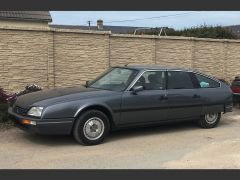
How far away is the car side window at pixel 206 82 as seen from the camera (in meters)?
9.89

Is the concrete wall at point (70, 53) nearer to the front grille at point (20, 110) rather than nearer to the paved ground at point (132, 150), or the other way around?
the paved ground at point (132, 150)

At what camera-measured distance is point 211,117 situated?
1012 cm

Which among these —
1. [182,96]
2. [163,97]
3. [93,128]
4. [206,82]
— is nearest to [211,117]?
[206,82]

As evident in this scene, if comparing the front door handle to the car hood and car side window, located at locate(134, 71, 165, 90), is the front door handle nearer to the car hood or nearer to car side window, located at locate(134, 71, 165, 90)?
car side window, located at locate(134, 71, 165, 90)

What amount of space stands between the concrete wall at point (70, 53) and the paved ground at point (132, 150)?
3.27m

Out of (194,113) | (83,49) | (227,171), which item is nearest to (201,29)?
(83,49)

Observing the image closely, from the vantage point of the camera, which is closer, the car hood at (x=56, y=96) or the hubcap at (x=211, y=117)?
the car hood at (x=56, y=96)

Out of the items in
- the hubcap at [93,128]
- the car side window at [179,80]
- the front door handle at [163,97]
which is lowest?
the hubcap at [93,128]

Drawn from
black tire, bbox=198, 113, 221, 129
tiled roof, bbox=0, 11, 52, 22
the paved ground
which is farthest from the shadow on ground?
tiled roof, bbox=0, 11, 52, 22

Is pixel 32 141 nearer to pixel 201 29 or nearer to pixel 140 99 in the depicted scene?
pixel 140 99

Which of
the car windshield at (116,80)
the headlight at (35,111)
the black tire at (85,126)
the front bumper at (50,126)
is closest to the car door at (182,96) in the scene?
the car windshield at (116,80)

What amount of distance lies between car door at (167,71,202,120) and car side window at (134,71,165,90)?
17 centimetres

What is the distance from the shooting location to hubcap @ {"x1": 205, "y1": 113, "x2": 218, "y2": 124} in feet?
32.9

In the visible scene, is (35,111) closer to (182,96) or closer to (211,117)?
(182,96)
